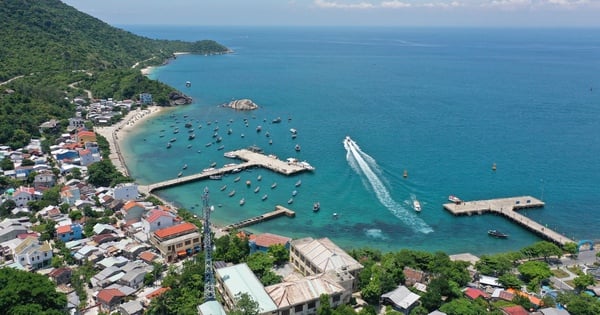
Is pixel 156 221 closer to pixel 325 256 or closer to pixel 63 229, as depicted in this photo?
pixel 63 229

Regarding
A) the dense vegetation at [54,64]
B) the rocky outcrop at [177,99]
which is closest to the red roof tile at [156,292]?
the dense vegetation at [54,64]

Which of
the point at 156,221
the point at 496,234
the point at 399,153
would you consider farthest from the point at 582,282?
the point at 399,153

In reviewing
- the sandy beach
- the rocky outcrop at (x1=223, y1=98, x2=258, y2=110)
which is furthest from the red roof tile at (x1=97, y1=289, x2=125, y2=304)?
the rocky outcrop at (x1=223, y1=98, x2=258, y2=110)

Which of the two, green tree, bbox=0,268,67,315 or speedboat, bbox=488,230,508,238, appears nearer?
green tree, bbox=0,268,67,315

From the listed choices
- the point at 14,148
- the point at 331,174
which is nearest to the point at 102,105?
the point at 14,148

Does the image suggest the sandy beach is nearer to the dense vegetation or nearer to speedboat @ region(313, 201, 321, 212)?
the dense vegetation

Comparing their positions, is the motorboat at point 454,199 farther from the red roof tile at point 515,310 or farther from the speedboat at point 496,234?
the red roof tile at point 515,310
